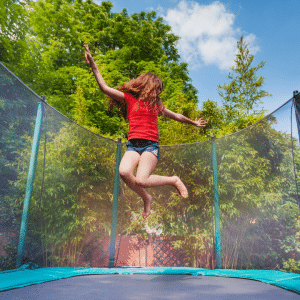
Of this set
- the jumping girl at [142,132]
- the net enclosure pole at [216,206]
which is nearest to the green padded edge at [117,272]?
the net enclosure pole at [216,206]

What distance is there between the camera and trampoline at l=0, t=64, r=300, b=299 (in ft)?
4.94

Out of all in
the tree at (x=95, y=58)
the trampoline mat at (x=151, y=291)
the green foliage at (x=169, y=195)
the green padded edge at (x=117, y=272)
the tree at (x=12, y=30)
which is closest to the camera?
the trampoline mat at (x=151, y=291)

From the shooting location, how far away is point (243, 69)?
7305 millimetres

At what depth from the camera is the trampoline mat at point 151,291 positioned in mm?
1273

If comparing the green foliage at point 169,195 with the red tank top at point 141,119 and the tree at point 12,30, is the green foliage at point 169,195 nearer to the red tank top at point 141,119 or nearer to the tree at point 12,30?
the red tank top at point 141,119

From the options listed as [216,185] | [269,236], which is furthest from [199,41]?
[269,236]

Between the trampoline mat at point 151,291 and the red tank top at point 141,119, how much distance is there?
931 mm

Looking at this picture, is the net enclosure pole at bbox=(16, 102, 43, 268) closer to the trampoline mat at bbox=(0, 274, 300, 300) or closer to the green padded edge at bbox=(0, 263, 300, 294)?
the green padded edge at bbox=(0, 263, 300, 294)

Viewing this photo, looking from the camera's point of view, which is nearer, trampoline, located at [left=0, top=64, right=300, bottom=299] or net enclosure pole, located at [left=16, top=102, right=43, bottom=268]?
trampoline, located at [left=0, top=64, right=300, bottom=299]

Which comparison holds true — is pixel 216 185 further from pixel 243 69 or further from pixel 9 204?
pixel 243 69

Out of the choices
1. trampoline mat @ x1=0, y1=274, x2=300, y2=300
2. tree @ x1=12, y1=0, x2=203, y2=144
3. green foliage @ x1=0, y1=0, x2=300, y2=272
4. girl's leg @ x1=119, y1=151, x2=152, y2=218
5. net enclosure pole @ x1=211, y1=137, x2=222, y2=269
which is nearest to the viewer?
trampoline mat @ x1=0, y1=274, x2=300, y2=300

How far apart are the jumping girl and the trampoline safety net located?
2.21 ft

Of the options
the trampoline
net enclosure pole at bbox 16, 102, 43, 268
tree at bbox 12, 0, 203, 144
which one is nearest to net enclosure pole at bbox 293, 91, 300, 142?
the trampoline

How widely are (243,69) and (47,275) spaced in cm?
727
